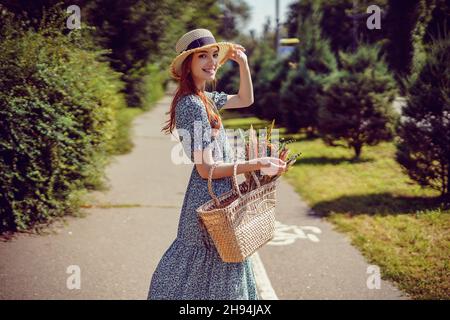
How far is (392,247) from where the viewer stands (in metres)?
5.40

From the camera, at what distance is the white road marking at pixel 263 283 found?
4.24 meters

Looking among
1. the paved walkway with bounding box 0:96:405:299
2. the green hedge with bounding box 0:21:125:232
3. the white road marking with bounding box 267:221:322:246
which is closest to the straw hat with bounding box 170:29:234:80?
the paved walkway with bounding box 0:96:405:299

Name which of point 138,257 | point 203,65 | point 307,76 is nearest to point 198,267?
point 203,65

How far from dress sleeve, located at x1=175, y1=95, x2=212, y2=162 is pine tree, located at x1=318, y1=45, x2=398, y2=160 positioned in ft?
31.8

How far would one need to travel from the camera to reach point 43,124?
545cm

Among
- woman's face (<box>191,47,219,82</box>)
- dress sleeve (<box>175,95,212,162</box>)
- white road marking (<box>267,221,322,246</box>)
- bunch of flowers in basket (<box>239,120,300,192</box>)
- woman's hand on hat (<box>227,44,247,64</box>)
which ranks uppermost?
woman's hand on hat (<box>227,44,247,64</box>)

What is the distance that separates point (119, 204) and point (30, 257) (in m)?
2.55

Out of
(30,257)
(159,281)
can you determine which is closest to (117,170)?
(30,257)

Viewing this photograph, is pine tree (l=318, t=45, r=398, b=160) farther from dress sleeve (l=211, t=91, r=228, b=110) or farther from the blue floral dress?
the blue floral dress

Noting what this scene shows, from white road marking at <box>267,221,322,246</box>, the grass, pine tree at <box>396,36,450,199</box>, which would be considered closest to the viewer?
the grass

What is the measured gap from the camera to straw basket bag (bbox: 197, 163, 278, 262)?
7.34ft

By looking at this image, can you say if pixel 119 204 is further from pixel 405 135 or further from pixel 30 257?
pixel 405 135

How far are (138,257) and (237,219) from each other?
3.21m

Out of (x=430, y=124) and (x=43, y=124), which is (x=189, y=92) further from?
(x=430, y=124)
